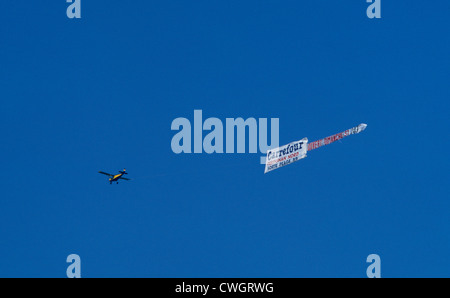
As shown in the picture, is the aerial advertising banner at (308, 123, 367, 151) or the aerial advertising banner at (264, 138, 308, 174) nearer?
the aerial advertising banner at (264, 138, 308, 174)

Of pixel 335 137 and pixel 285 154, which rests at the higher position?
pixel 335 137

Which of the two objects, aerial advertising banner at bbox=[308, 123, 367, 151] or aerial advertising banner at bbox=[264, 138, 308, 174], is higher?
aerial advertising banner at bbox=[308, 123, 367, 151]

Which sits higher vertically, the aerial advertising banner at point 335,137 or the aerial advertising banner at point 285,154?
the aerial advertising banner at point 335,137

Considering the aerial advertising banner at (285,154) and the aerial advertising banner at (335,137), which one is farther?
the aerial advertising banner at (335,137)

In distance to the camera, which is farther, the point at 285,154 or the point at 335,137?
the point at 335,137
